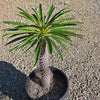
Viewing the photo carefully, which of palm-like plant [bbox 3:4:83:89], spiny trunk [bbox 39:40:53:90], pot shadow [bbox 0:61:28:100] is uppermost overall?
palm-like plant [bbox 3:4:83:89]

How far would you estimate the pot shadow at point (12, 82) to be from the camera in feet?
9.55

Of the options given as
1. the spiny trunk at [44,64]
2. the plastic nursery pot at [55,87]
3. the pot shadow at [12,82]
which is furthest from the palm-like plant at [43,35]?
the pot shadow at [12,82]

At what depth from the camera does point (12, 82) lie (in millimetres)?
3121

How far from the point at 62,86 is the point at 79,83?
0.73 meters

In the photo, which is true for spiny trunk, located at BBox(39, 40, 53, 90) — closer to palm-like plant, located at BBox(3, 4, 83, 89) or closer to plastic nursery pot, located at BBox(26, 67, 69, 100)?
palm-like plant, located at BBox(3, 4, 83, 89)

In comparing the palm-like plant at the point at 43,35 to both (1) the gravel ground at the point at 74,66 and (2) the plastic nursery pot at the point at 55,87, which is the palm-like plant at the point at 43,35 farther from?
(1) the gravel ground at the point at 74,66

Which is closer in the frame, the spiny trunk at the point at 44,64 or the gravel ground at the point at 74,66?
the spiny trunk at the point at 44,64

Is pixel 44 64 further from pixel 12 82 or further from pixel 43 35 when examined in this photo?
pixel 12 82

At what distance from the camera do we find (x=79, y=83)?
→ 308 centimetres

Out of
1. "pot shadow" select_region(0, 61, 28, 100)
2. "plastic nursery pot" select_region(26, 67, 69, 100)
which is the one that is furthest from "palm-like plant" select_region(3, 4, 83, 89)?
"pot shadow" select_region(0, 61, 28, 100)

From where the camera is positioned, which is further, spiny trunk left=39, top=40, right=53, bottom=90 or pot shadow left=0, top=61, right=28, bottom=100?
pot shadow left=0, top=61, right=28, bottom=100

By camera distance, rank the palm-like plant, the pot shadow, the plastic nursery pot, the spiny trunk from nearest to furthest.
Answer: the palm-like plant < the spiny trunk < the plastic nursery pot < the pot shadow

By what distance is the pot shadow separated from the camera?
2.91 metres

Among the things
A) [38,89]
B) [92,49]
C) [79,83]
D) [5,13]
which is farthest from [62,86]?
[5,13]
